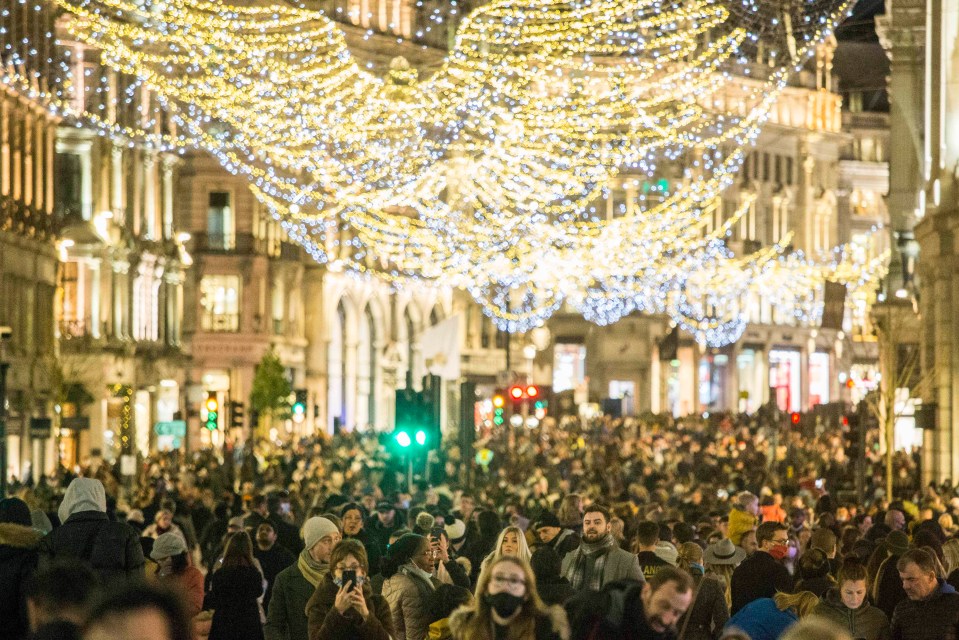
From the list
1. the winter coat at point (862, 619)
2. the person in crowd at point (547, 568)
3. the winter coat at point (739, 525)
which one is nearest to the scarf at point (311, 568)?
the person in crowd at point (547, 568)

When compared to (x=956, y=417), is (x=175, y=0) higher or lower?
higher

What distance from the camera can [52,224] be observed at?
49.3 metres

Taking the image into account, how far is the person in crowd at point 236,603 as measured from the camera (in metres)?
12.4

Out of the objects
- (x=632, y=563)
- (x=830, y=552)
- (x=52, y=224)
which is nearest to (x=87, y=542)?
(x=632, y=563)

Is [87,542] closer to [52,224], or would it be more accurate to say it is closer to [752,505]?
[752,505]

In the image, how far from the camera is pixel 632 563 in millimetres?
11891

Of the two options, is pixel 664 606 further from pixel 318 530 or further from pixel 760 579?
pixel 318 530

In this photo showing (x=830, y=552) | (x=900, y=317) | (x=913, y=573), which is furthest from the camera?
(x=900, y=317)

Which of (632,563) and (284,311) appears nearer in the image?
(632,563)

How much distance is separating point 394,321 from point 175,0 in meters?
61.8

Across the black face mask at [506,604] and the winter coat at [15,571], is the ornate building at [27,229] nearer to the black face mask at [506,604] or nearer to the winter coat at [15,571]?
the winter coat at [15,571]

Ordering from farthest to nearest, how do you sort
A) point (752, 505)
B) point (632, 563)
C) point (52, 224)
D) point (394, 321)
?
1. point (394, 321)
2. point (52, 224)
3. point (752, 505)
4. point (632, 563)

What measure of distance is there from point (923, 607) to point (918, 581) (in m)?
0.14

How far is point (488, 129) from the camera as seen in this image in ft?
99.1
